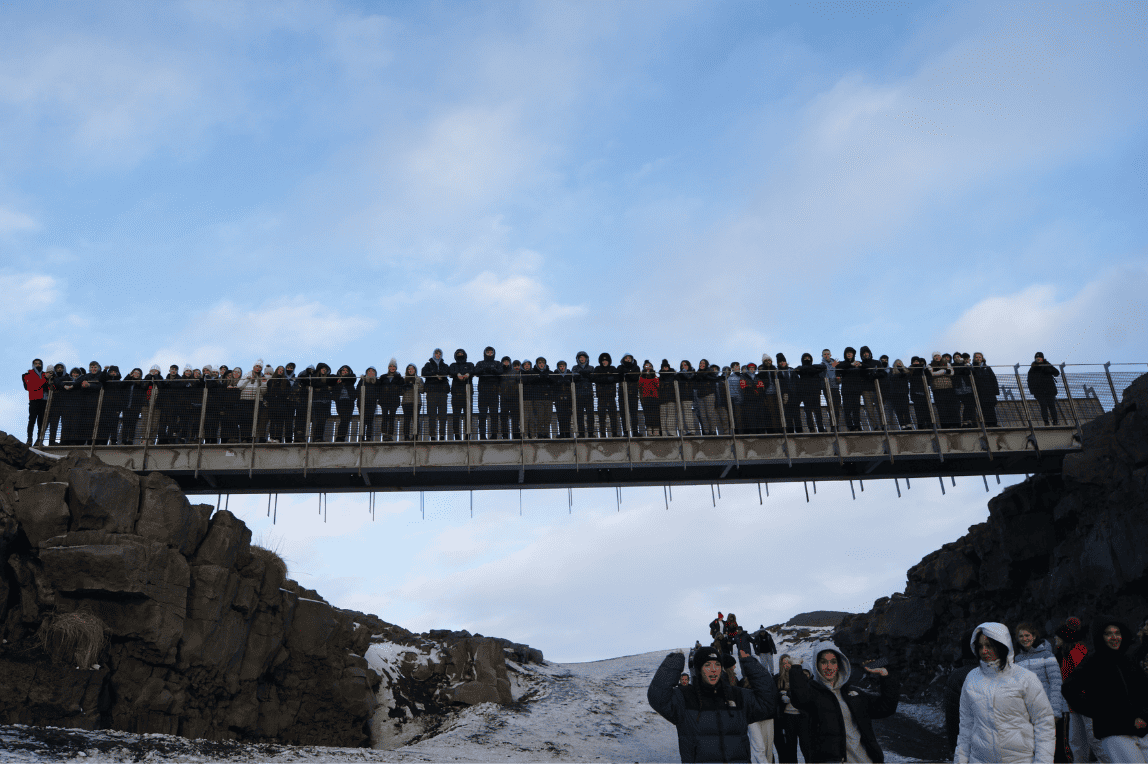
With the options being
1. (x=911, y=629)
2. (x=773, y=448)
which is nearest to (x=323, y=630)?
(x=773, y=448)

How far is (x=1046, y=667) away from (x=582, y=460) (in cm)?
1011

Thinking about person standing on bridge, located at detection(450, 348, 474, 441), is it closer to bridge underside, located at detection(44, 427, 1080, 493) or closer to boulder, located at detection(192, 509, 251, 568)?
bridge underside, located at detection(44, 427, 1080, 493)

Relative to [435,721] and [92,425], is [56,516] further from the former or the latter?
[435,721]

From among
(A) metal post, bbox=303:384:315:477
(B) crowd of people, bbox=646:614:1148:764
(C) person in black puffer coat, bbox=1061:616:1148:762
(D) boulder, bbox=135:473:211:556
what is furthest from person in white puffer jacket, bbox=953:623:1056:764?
(D) boulder, bbox=135:473:211:556

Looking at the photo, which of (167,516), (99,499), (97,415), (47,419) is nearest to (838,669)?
(167,516)

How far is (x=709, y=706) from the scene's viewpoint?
6.73 meters

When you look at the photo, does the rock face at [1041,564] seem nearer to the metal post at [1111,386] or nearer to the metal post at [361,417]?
the metal post at [1111,386]

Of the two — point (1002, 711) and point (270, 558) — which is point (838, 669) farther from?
point (270, 558)

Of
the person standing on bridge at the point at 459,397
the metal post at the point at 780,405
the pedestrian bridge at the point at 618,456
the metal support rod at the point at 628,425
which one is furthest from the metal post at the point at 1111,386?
the person standing on bridge at the point at 459,397

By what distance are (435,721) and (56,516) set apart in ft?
31.0

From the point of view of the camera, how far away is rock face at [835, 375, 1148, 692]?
15.2 meters

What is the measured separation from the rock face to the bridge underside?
1.16 meters

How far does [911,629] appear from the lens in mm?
21750

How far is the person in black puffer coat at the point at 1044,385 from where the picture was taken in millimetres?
17188
